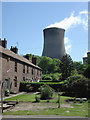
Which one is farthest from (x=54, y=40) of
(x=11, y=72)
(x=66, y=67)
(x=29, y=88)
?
(x=11, y=72)

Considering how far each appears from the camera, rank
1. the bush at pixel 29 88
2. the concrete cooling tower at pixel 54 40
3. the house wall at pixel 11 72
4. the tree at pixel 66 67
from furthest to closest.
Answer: the concrete cooling tower at pixel 54 40
the tree at pixel 66 67
the bush at pixel 29 88
the house wall at pixel 11 72

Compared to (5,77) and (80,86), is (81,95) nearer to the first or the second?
(80,86)

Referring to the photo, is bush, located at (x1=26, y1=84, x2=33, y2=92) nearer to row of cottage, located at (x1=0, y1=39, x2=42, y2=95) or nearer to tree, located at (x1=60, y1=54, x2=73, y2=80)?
row of cottage, located at (x1=0, y1=39, x2=42, y2=95)

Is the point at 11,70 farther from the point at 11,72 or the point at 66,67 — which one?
the point at 66,67

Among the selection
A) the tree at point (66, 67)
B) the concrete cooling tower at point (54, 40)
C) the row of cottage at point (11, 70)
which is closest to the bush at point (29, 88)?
the row of cottage at point (11, 70)

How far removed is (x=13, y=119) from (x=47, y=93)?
10952 millimetres

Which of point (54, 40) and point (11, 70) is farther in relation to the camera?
point (54, 40)

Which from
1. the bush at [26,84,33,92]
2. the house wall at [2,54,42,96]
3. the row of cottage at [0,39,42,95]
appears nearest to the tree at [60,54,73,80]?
the row of cottage at [0,39,42,95]

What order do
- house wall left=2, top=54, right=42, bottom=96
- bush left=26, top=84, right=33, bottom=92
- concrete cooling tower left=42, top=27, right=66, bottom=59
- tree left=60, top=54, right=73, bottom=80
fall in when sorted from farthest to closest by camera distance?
concrete cooling tower left=42, top=27, right=66, bottom=59
tree left=60, top=54, right=73, bottom=80
bush left=26, top=84, right=33, bottom=92
house wall left=2, top=54, right=42, bottom=96

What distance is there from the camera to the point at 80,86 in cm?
2108

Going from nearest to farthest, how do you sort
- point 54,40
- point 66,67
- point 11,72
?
point 11,72 < point 66,67 < point 54,40

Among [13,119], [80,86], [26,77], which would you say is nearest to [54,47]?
[26,77]

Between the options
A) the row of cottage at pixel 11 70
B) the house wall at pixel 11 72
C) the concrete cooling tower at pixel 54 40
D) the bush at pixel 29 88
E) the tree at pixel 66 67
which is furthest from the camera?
the concrete cooling tower at pixel 54 40

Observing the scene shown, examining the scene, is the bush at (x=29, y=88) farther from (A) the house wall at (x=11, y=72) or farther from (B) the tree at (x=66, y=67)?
(B) the tree at (x=66, y=67)
